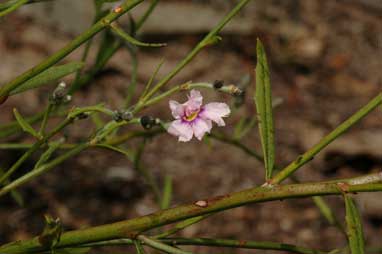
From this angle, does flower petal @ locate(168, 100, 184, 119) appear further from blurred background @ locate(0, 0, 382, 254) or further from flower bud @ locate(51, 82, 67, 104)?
blurred background @ locate(0, 0, 382, 254)

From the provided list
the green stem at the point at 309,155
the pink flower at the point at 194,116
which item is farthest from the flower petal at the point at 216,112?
the green stem at the point at 309,155

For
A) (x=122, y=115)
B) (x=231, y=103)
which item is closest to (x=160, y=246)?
(x=122, y=115)

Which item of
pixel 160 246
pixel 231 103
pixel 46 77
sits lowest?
pixel 160 246

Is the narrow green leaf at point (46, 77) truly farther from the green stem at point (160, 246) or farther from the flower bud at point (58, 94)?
the green stem at point (160, 246)

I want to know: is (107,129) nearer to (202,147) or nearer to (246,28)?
(202,147)

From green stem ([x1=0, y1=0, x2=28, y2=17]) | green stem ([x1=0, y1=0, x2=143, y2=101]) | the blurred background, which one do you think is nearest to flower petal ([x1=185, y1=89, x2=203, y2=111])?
green stem ([x1=0, y1=0, x2=143, y2=101])

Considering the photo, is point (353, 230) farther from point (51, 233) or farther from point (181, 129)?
point (51, 233)

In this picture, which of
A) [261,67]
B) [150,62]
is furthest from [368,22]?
[261,67]
